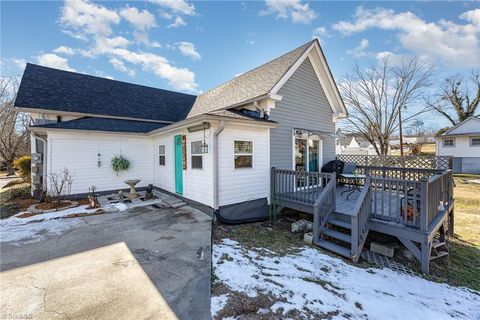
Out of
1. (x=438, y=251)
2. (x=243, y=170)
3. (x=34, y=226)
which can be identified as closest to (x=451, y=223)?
(x=438, y=251)

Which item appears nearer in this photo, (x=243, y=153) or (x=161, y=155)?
(x=243, y=153)

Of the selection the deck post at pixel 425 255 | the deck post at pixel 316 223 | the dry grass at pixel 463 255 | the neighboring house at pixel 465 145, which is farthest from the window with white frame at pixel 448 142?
the deck post at pixel 316 223

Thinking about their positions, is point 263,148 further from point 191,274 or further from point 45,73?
point 45,73

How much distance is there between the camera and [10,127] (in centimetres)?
2022

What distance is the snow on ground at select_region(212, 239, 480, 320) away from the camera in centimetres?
279

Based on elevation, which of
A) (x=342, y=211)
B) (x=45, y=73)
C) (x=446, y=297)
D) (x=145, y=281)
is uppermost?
(x=45, y=73)

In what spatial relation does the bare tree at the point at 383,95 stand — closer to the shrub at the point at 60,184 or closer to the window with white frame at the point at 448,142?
the window with white frame at the point at 448,142

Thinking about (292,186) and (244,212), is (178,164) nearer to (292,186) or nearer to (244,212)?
(244,212)

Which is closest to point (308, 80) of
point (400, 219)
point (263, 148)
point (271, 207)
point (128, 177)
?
point (263, 148)

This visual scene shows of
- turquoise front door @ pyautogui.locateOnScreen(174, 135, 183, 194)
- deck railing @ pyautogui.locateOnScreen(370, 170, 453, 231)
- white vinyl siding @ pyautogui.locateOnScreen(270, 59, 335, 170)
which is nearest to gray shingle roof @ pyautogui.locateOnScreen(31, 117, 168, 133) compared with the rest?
turquoise front door @ pyautogui.locateOnScreen(174, 135, 183, 194)

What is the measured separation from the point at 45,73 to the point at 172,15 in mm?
7166

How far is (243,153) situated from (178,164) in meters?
2.77

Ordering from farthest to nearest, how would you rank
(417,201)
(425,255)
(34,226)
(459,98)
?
(459,98), (34,226), (417,201), (425,255)

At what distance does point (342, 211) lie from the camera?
17.7 feet
